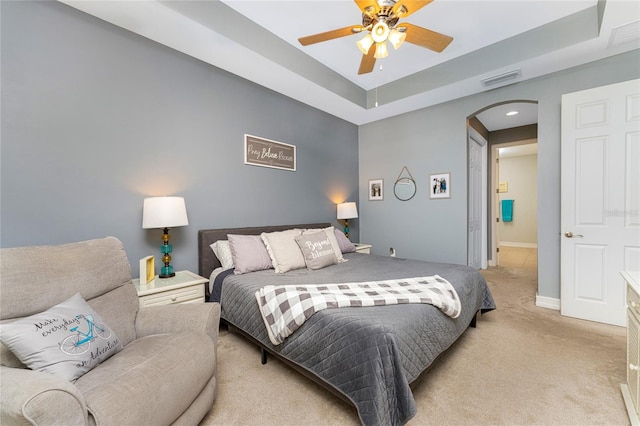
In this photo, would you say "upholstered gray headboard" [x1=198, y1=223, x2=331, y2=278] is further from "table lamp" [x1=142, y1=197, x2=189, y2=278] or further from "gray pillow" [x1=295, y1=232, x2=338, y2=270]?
"gray pillow" [x1=295, y1=232, x2=338, y2=270]

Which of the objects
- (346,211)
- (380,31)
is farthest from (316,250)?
(380,31)

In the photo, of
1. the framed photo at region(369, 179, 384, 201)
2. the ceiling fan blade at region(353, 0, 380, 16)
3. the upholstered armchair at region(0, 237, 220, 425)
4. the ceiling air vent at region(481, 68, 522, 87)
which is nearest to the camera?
the upholstered armchair at region(0, 237, 220, 425)

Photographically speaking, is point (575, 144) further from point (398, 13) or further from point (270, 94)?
point (270, 94)

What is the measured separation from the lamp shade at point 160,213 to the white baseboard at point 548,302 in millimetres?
4017

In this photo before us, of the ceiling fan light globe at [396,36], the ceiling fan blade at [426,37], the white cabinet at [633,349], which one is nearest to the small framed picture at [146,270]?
the ceiling fan light globe at [396,36]

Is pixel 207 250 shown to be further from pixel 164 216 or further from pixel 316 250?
pixel 316 250

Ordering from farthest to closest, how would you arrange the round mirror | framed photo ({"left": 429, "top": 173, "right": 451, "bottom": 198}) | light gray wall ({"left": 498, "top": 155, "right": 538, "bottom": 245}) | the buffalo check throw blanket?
1. light gray wall ({"left": 498, "top": 155, "right": 538, "bottom": 245})
2. the round mirror
3. framed photo ({"left": 429, "top": 173, "right": 451, "bottom": 198})
4. the buffalo check throw blanket

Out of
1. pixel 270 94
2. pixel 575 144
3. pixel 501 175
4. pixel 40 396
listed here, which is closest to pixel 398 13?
pixel 270 94

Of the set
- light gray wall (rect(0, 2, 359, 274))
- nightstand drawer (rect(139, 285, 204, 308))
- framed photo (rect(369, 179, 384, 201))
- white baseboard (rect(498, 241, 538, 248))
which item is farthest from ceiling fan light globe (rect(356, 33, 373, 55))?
white baseboard (rect(498, 241, 538, 248))

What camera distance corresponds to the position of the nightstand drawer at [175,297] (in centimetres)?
199

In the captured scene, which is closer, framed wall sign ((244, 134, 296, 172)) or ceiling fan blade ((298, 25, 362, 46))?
ceiling fan blade ((298, 25, 362, 46))

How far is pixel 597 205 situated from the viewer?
8.70 ft

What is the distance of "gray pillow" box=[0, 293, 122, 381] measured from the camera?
1.08m

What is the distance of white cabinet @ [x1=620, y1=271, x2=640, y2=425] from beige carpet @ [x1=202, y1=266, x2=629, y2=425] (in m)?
0.07
